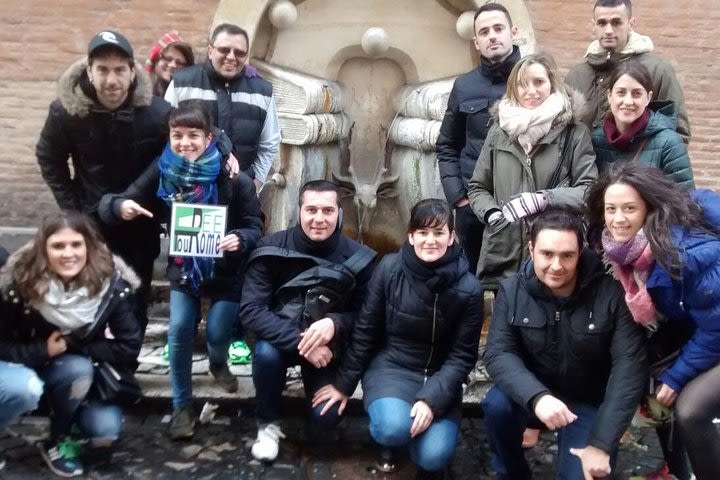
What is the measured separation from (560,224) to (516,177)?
61cm

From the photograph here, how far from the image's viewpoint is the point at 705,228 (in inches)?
127

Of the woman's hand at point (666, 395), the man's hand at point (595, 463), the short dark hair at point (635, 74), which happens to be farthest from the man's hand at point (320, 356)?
the short dark hair at point (635, 74)

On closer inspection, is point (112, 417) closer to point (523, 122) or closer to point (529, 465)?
point (529, 465)

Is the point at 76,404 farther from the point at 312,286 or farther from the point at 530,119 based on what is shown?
the point at 530,119

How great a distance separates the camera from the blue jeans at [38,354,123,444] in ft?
12.3

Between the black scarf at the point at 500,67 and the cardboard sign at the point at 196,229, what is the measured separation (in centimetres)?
148

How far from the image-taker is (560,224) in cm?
343

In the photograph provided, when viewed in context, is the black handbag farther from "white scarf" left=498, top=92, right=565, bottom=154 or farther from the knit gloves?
"white scarf" left=498, top=92, right=565, bottom=154

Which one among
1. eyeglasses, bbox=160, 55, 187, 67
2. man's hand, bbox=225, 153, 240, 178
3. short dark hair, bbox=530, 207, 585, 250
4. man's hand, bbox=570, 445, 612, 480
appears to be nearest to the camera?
man's hand, bbox=570, 445, 612, 480

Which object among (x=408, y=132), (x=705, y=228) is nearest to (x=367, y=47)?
(x=408, y=132)

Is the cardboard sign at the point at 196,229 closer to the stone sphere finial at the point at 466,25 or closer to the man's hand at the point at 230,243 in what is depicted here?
the man's hand at the point at 230,243

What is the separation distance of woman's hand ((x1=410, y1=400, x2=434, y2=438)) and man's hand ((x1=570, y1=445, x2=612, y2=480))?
25.7 inches

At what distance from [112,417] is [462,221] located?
6.48ft

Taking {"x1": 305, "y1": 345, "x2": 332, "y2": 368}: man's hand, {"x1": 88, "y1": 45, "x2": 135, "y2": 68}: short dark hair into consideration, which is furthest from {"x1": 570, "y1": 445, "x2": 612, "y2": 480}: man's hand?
{"x1": 88, "y1": 45, "x2": 135, "y2": 68}: short dark hair
